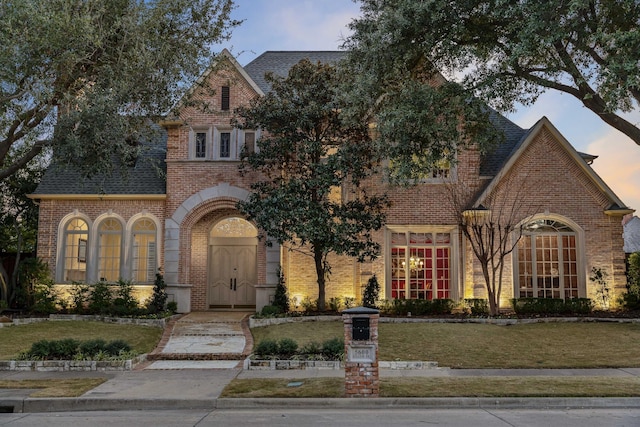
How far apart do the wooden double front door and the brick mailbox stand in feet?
35.5

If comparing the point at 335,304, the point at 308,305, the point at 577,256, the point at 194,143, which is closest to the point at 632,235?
the point at 577,256

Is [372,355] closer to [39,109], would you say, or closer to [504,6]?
[504,6]

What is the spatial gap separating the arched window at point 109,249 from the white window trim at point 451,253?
9.02 metres

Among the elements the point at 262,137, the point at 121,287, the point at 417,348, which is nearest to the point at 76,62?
the point at 262,137

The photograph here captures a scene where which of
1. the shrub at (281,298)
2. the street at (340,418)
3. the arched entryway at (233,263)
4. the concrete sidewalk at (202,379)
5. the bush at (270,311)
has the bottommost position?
the street at (340,418)

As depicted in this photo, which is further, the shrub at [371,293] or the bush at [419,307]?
the shrub at [371,293]

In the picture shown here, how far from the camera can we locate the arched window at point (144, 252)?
18734 mm

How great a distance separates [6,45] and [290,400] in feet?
31.4

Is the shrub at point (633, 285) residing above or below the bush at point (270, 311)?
above

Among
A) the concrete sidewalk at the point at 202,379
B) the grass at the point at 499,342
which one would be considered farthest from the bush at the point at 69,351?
the grass at the point at 499,342

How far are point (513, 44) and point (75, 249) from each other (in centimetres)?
1519

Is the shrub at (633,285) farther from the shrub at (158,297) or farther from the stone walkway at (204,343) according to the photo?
the shrub at (158,297)

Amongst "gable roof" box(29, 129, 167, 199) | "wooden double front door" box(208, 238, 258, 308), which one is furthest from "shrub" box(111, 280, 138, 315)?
"gable roof" box(29, 129, 167, 199)

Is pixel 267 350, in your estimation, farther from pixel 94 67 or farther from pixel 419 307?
pixel 94 67
